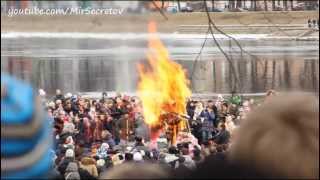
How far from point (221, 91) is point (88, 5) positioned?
9.36 meters

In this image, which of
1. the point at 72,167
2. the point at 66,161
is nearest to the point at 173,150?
the point at 66,161

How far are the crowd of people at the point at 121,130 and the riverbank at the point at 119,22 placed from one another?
142 inches

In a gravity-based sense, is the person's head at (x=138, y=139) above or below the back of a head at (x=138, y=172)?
below

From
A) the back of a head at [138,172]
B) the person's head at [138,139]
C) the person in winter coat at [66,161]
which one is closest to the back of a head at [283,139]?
the back of a head at [138,172]

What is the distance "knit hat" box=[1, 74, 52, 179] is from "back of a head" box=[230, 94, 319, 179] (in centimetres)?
39

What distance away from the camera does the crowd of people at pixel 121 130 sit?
879 cm

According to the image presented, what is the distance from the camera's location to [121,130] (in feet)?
40.2

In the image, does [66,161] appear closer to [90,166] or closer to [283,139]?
[90,166]

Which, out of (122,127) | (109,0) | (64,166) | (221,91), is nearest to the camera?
(64,166)

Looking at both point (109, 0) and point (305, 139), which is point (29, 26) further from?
point (305, 139)

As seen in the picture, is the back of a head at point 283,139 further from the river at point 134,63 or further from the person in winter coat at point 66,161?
the river at point 134,63

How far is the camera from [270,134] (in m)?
1.54

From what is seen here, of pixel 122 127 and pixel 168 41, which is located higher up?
pixel 168 41

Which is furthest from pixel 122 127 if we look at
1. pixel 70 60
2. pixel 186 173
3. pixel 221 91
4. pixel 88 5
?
pixel 88 5
